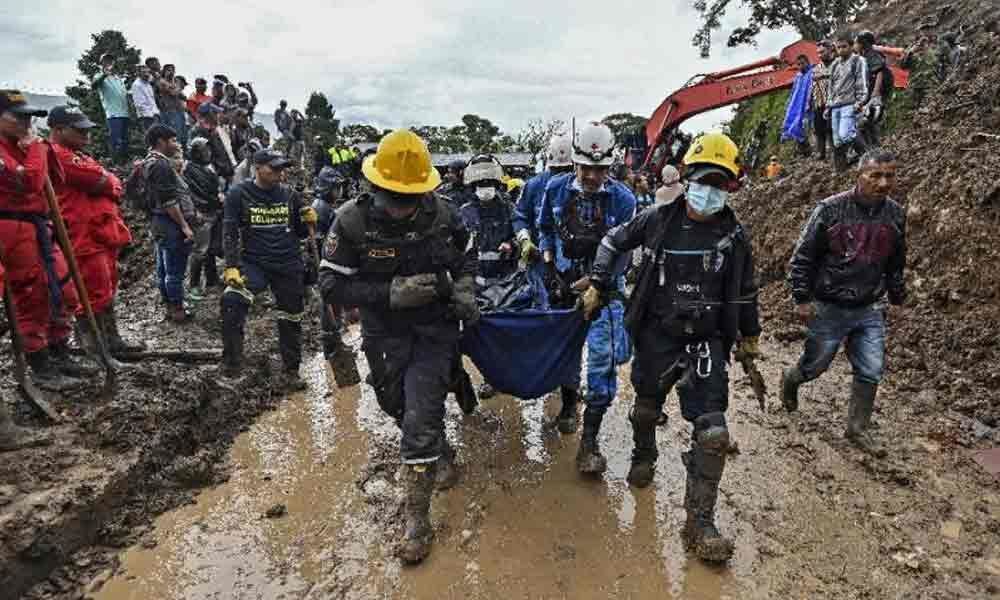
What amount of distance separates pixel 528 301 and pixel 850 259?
217 cm

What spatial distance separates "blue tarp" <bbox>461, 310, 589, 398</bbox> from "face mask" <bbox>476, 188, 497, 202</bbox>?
2537mm

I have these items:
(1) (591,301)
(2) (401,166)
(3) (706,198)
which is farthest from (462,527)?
(3) (706,198)

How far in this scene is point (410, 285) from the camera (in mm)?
3076

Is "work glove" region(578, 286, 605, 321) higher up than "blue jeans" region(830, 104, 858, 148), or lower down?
lower down

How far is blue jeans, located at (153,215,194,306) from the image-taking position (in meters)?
6.38

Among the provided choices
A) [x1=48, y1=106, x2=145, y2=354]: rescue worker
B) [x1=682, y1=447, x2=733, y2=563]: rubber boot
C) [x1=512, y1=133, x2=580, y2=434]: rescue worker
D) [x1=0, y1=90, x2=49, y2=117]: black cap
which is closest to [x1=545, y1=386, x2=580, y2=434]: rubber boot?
[x1=512, y1=133, x2=580, y2=434]: rescue worker

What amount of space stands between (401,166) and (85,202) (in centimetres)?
316

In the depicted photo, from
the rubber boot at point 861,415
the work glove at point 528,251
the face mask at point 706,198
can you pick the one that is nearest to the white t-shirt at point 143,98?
the work glove at point 528,251

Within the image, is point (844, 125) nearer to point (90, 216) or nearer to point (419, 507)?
point (419, 507)

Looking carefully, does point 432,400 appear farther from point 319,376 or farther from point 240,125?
point 240,125

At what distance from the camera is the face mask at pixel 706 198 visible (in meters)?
3.05

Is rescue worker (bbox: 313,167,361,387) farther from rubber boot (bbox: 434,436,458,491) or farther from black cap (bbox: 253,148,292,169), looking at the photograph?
rubber boot (bbox: 434,436,458,491)

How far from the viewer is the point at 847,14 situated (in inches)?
899

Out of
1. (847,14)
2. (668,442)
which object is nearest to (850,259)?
(668,442)
